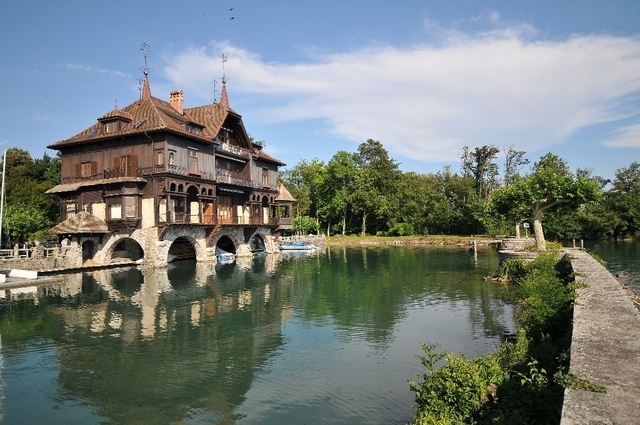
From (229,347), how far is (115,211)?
27682mm

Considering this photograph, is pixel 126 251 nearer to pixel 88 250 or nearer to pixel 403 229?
pixel 88 250

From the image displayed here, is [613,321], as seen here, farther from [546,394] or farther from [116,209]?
[116,209]

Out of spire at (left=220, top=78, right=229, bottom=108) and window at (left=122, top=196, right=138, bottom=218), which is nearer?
window at (left=122, top=196, right=138, bottom=218)

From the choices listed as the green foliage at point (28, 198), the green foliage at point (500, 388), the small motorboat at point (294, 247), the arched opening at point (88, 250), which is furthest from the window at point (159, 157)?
the green foliage at point (500, 388)

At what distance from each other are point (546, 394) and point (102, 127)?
42.3 metres

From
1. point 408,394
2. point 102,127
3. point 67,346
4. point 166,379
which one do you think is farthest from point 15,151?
point 408,394

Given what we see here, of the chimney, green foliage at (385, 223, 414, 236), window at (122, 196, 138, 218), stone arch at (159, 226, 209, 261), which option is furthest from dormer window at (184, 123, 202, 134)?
green foliage at (385, 223, 414, 236)

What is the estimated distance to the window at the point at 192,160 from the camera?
41594 millimetres

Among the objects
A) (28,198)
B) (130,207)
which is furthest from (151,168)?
(28,198)

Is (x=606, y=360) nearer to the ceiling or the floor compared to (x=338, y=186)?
nearer to the floor

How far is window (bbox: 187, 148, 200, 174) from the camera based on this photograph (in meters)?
41.6

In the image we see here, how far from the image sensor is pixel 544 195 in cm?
3198

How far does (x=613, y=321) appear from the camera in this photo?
9.97m

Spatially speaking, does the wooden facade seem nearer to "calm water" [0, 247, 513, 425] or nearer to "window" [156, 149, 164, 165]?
"window" [156, 149, 164, 165]
